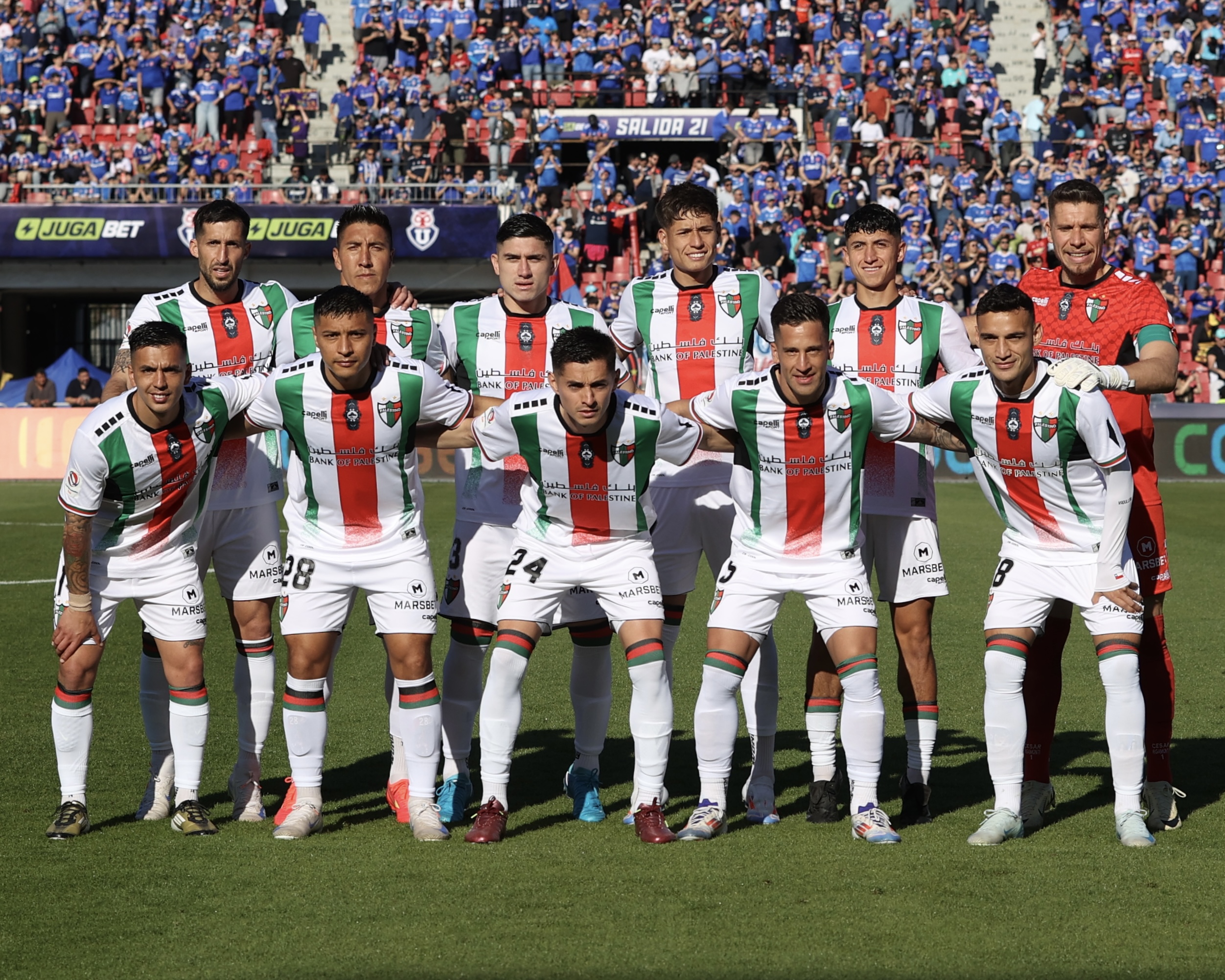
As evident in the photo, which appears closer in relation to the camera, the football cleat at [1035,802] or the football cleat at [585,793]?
the football cleat at [1035,802]

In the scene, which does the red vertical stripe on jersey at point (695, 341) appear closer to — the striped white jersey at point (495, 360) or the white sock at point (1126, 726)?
the striped white jersey at point (495, 360)

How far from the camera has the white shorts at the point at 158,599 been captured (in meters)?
5.45

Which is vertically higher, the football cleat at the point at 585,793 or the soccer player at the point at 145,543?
the soccer player at the point at 145,543

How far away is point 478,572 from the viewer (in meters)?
5.97

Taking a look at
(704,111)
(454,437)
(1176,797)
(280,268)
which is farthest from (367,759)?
(704,111)

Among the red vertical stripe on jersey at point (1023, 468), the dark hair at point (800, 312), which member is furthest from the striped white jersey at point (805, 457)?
the red vertical stripe on jersey at point (1023, 468)

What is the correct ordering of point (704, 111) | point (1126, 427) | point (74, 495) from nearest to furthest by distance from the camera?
point (74, 495) < point (1126, 427) < point (704, 111)

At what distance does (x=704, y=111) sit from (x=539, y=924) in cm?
2464

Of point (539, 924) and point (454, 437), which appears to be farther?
point (454, 437)

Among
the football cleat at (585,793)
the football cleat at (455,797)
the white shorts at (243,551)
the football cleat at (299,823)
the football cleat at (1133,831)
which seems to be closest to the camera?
the football cleat at (1133,831)

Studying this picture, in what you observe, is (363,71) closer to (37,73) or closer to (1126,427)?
(37,73)

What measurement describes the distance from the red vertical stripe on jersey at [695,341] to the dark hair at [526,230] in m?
0.64

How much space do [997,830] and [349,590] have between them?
8.39 feet

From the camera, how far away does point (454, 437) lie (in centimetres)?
558
